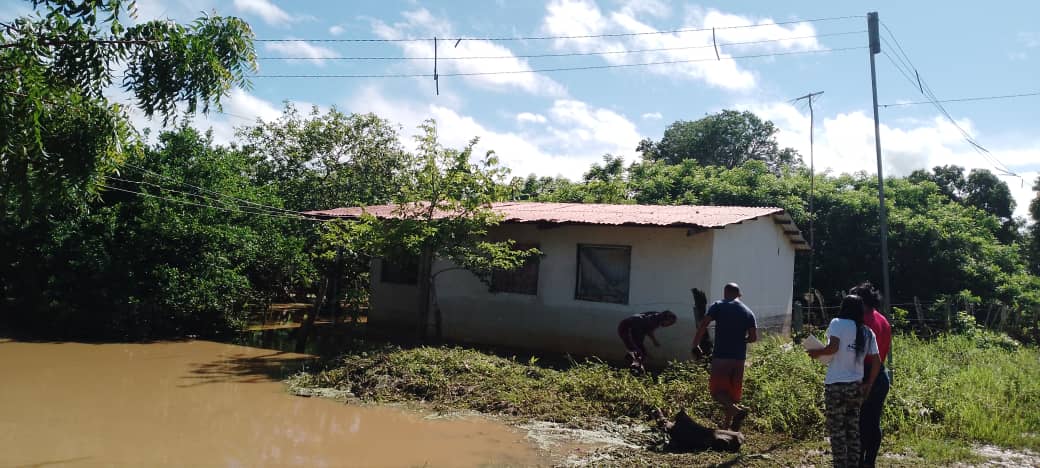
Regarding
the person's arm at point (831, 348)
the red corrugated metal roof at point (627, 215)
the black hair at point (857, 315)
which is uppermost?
the red corrugated metal roof at point (627, 215)

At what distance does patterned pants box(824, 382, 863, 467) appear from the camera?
18.7 ft

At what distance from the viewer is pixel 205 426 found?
8383 millimetres

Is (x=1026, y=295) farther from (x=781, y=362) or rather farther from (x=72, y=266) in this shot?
(x=72, y=266)

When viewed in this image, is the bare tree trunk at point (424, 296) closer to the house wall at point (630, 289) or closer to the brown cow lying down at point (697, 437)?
the house wall at point (630, 289)

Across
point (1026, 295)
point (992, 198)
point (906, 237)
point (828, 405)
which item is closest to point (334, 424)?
point (828, 405)

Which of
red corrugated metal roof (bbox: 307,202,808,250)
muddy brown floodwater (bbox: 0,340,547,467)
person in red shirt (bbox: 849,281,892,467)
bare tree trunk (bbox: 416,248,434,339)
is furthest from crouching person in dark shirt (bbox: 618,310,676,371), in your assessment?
person in red shirt (bbox: 849,281,892,467)

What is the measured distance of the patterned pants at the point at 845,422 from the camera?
571 cm

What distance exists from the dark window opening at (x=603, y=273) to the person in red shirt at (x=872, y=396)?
276 inches

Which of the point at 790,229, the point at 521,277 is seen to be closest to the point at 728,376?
the point at 521,277

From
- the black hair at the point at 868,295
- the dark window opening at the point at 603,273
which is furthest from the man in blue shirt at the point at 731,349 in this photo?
the dark window opening at the point at 603,273

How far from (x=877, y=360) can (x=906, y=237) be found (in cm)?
1632

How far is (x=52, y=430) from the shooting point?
7.89 m

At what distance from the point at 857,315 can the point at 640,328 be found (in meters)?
5.15

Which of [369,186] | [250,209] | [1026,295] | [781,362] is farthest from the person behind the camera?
[369,186]
